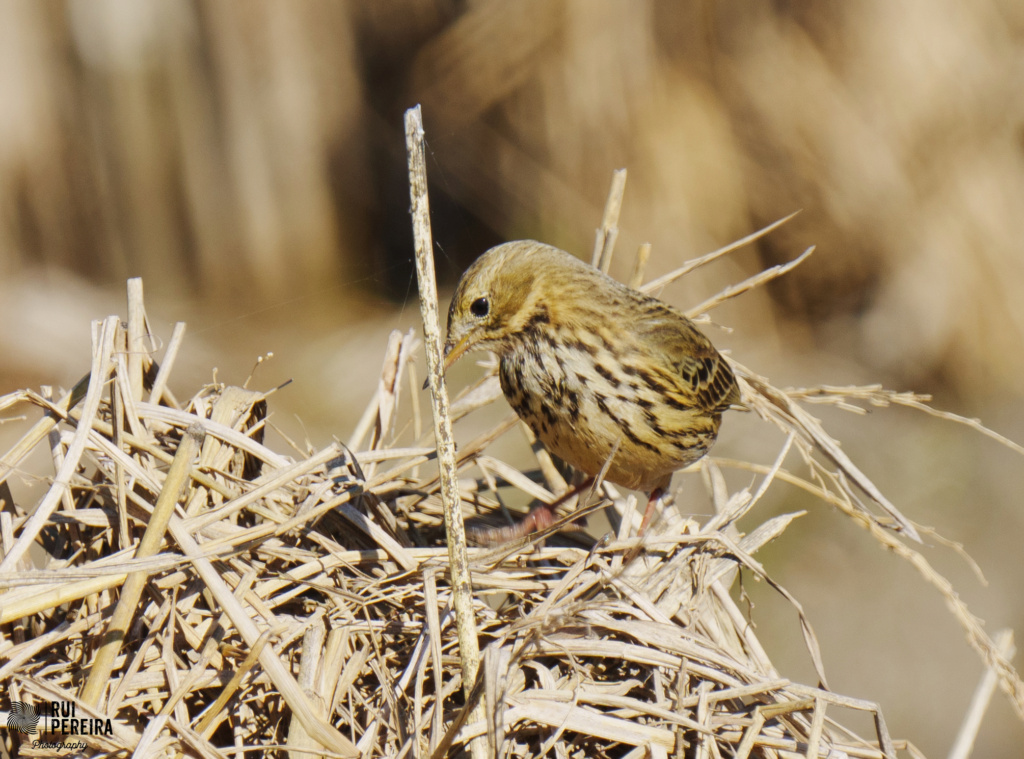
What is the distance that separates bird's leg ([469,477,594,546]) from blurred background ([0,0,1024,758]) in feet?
9.13

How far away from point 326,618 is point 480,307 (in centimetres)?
114

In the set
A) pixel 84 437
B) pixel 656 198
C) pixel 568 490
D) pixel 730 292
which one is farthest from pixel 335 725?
pixel 656 198

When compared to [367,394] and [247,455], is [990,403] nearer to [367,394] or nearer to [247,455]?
[367,394]

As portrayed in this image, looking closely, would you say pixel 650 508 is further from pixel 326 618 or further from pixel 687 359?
pixel 326 618

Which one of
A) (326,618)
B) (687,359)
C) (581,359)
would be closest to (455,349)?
(581,359)

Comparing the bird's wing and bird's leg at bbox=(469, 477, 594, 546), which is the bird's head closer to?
the bird's wing

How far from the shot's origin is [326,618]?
233 cm

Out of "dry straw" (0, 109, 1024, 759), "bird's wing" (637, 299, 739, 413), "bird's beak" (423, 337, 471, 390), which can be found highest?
"bird's beak" (423, 337, 471, 390)

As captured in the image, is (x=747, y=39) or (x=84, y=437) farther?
(x=747, y=39)

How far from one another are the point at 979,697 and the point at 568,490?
145 centimetres

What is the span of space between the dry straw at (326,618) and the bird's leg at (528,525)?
0.34 metres

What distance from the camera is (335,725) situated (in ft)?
7.38

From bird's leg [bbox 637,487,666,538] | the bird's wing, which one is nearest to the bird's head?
the bird's wing

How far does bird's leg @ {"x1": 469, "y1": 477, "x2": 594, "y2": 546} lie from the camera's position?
3.10 metres
